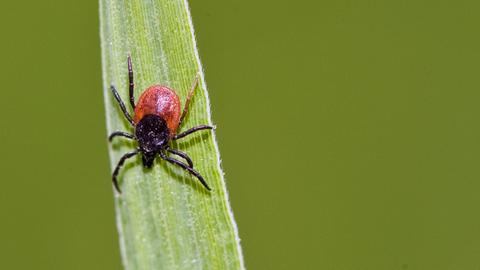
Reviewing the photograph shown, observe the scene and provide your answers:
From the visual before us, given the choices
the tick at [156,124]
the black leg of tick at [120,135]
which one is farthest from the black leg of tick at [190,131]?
the black leg of tick at [120,135]

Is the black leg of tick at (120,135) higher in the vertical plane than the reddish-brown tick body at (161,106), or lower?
lower

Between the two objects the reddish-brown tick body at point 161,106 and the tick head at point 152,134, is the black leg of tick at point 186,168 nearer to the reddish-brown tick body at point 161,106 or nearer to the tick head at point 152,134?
the tick head at point 152,134

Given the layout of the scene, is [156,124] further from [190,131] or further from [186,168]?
[186,168]

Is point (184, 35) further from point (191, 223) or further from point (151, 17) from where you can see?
point (191, 223)

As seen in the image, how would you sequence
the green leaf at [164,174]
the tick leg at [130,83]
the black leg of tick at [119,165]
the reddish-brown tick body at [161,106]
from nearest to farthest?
the green leaf at [164,174] → the black leg of tick at [119,165] → the tick leg at [130,83] → the reddish-brown tick body at [161,106]

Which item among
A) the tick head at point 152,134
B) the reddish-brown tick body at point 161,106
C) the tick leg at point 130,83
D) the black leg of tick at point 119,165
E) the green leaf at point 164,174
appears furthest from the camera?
the tick head at point 152,134

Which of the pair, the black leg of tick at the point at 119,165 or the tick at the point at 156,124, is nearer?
the black leg of tick at the point at 119,165

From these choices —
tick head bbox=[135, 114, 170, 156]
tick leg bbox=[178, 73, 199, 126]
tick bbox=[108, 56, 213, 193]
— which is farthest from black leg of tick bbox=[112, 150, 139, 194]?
tick leg bbox=[178, 73, 199, 126]
